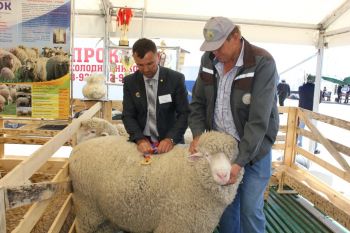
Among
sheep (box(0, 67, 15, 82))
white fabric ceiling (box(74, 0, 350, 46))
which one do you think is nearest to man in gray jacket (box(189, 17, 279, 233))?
sheep (box(0, 67, 15, 82))

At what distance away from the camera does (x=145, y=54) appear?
7.51ft

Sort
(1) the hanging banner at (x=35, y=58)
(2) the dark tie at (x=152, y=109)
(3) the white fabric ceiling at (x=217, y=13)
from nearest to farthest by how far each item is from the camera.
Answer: (2) the dark tie at (x=152, y=109), (1) the hanging banner at (x=35, y=58), (3) the white fabric ceiling at (x=217, y=13)

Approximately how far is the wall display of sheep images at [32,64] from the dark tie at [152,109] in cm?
88

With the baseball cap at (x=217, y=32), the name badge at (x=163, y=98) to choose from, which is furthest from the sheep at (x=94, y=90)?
the baseball cap at (x=217, y=32)

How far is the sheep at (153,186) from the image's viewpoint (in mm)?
1992

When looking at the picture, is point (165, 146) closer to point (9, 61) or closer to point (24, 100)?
point (24, 100)

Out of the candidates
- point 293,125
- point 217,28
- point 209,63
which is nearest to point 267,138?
point 209,63

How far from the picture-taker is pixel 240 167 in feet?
6.38

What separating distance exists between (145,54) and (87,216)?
1.24 meters

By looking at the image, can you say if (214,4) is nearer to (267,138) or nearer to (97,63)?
(97,63)

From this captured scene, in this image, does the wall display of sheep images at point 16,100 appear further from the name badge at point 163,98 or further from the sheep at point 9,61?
the name badge at point 163,98

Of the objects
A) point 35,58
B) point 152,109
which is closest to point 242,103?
point 152,109

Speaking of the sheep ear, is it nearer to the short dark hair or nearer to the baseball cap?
the baseball cap

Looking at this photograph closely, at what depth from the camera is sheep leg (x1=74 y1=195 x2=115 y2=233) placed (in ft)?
8.10
